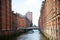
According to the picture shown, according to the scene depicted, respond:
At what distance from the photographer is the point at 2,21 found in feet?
142

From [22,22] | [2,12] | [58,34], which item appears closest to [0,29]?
[2,12]

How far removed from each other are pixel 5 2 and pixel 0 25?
25.8 feet

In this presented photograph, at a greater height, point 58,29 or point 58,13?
point 58,13

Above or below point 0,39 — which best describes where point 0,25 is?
above

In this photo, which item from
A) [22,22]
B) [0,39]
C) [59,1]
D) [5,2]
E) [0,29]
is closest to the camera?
[59,1]

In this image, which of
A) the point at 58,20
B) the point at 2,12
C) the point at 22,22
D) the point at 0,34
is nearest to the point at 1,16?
the point at 2,12

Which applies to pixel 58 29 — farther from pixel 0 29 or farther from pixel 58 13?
pixel 0 29

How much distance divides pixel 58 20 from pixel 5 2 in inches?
1241

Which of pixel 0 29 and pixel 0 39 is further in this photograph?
pixel 0 29

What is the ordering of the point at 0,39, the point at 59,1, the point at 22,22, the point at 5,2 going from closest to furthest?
1. the point at 59,1
2. the point at 0,39
3. the point at 5,2
4. the point at 22,22

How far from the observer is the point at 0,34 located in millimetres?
37969

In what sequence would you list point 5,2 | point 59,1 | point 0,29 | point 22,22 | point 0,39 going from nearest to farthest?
point 59,1
point 0,39
point 0,29
point 5,2
point 22,22

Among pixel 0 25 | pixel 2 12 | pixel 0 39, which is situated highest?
pixel 2 12

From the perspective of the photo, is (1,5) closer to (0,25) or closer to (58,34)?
(0,25)
